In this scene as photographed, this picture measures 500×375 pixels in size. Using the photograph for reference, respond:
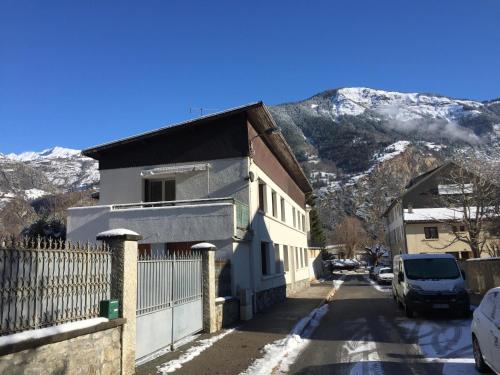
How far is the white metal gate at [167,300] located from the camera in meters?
8.81

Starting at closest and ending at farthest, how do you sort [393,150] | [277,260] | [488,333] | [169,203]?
1. [488,333]
2. [169,203]
3. [277,260]
4. [393,150]

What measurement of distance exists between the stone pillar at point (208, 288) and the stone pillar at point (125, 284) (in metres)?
4.25

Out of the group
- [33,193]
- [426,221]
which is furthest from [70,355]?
[33,193]

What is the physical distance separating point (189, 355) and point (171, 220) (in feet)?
27.5

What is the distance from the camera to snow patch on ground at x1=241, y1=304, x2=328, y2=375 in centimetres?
820

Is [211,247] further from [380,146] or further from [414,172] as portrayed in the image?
[380,146]

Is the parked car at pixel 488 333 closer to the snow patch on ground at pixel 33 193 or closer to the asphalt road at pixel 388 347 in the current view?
the asphalt road at pixel 388 347

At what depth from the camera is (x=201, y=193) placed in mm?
18812

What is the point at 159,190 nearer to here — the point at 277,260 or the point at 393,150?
the point at 277,260

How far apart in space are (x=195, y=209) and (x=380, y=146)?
163503 millimetres

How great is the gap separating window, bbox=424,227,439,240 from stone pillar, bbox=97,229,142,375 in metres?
49.5

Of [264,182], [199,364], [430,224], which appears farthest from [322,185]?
[199,364]

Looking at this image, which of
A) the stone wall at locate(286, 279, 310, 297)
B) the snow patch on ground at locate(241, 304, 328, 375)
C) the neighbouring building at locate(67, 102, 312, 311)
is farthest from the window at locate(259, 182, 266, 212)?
the snow patch on ground at locate(241, 304, 328, 375)

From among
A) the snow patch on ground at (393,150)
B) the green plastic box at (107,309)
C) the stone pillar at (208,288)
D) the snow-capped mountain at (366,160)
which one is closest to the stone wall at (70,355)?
the green plastic box at (107,309)
